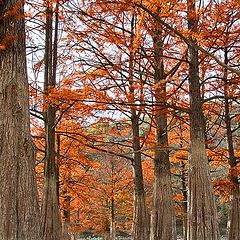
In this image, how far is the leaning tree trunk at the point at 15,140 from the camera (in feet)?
18.1

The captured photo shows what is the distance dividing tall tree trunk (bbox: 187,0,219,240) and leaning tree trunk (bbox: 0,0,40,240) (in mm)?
3618

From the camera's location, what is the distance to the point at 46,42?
32.6ft

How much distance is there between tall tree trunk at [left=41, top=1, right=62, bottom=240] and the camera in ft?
31.7

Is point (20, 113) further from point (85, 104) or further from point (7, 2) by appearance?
point (85, 104)

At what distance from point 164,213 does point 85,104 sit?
3795mm

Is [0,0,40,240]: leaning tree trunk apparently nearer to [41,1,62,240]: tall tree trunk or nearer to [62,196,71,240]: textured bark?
[41,1,62,240]: tall tree trunk

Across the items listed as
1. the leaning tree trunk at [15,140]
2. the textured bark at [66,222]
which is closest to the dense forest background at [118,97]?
the leaning tree trunk at [15,140]

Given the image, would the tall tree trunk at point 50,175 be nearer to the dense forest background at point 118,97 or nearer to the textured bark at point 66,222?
the dense forest background at point 118,97

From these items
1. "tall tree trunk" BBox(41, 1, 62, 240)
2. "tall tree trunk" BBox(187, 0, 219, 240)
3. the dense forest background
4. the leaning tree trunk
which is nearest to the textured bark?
the dense forest background

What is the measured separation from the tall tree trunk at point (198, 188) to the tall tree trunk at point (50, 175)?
369cm

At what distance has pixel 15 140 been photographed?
5672 millimetres

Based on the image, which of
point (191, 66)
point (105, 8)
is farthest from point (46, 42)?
point (191, 66)

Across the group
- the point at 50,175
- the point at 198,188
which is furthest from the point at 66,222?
the point at 198,188

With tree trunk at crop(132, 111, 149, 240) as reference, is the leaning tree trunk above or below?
above
